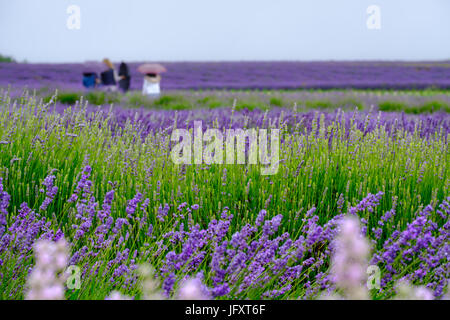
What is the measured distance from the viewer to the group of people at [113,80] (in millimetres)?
12224

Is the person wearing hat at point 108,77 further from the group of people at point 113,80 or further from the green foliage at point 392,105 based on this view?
the green foliage at point 392,105

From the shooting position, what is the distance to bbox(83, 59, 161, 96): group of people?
12.2 m

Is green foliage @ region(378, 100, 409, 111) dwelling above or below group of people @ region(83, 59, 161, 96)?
below

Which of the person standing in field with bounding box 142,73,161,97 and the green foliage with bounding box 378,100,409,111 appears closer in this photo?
the green foliage with bounding box 378,100,409,111

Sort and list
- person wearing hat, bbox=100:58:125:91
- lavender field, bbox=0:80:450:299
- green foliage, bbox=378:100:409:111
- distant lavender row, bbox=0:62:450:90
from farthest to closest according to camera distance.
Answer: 1. distant lavender row, bbox=0:62:450:90
2. person wearing hat, bbox=100:58:125:91
3. green foliage, bbox=378:100:409:111
4. lavender field, bbox=0:80:450:299

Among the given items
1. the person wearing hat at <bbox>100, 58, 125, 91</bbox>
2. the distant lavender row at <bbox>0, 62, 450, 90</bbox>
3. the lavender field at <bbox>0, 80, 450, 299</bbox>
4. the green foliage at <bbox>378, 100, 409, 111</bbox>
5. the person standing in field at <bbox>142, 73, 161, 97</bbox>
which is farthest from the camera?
the distant lavender row at <bbox>0, 62, 450, 90</bbox>

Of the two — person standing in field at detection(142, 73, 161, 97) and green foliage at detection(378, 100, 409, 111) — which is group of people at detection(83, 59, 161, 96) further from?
green foliage at detection(378, 100, 409, 111)

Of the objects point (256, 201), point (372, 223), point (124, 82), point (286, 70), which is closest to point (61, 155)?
point (256, 201)

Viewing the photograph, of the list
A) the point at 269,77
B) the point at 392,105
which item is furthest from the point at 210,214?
the point at 269,77

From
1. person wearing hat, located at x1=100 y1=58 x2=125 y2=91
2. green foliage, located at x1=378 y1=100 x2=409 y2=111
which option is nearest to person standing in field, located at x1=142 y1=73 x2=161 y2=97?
person wearing hat, located at x1=100 y1=58 x2=125 y2=91

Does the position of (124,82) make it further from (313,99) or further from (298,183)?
(298,183)

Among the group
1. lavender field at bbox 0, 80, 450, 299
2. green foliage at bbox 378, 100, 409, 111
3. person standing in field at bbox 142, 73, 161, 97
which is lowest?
lavender field at bbox 0, 80, 450, 299

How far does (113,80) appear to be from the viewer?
1300 centimetres
